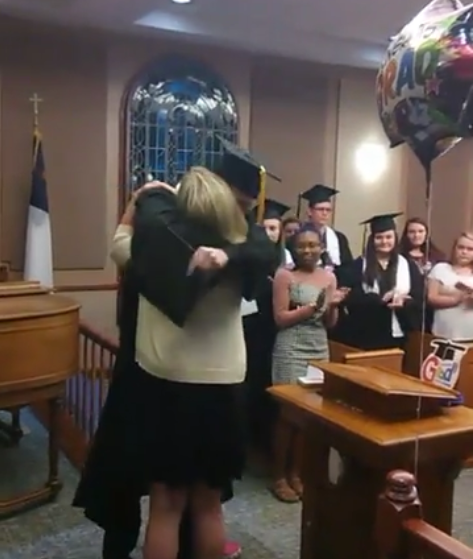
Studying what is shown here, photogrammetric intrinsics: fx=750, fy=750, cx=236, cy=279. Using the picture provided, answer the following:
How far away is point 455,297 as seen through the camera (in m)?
3.75

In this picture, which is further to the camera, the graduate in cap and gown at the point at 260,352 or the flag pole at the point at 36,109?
the flag pole at the point at 36,109

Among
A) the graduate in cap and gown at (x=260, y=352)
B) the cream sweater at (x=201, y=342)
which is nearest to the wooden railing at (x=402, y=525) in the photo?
the cream sweater at (x=201, y=342)

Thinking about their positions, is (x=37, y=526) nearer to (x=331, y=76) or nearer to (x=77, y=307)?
(x=77, y=307)

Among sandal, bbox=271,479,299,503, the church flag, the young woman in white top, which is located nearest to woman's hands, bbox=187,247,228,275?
sandal, bbox=271,479,299,503

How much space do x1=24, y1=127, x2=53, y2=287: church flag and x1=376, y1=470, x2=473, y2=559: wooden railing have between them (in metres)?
4.50

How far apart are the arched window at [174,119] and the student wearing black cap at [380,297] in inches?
108

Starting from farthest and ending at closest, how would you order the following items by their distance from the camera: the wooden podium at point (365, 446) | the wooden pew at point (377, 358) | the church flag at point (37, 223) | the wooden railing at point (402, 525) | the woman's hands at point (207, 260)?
the church flag at point (37, 223) → the wooden pew at point (377, 358) → the woman's hands at point (207, 260) → the wooden podium at point (365, 446) → the wooden railing at point (402, 525)

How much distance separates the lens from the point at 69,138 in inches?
230

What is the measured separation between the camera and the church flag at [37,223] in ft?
18.3

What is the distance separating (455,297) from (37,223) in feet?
10.5

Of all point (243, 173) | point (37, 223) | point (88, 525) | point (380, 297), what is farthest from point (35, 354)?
point (37, 223)

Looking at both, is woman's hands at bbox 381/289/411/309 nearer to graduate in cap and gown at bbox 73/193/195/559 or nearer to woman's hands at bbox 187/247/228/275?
graduate in cap and gown at bbox 73/193/195/559

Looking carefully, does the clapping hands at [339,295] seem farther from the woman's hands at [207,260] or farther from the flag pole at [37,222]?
the flag pole at [37,222]

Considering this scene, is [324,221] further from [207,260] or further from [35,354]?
[207,260]
